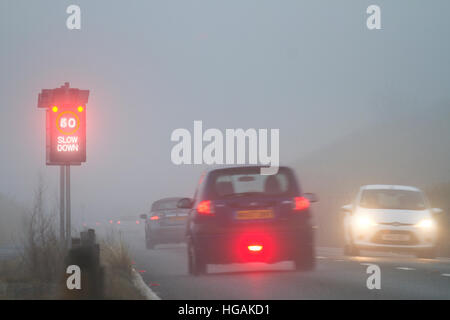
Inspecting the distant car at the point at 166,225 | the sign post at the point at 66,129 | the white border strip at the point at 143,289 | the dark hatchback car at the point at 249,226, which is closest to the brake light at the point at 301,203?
the dark hatchback car at the point at 249,226

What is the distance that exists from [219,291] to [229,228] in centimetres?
267

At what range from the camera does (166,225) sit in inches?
686

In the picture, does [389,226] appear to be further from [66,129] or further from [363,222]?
[66,129]

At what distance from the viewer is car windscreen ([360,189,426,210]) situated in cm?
2009

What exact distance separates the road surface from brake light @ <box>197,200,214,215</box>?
4.96ft

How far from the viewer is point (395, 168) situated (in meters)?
131

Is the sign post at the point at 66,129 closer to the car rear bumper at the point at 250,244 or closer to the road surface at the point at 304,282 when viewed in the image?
the road surface at the point at 304,282

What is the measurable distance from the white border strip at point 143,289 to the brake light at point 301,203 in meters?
2.46

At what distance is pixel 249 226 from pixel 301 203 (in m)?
0.96

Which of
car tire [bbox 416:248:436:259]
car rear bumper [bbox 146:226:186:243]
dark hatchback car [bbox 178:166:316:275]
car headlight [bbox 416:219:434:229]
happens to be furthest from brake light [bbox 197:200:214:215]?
car tire [bbox 416:248:436:259]

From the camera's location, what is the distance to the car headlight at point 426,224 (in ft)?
63.2

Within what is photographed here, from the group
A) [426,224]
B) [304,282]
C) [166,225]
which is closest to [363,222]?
[426,224]
